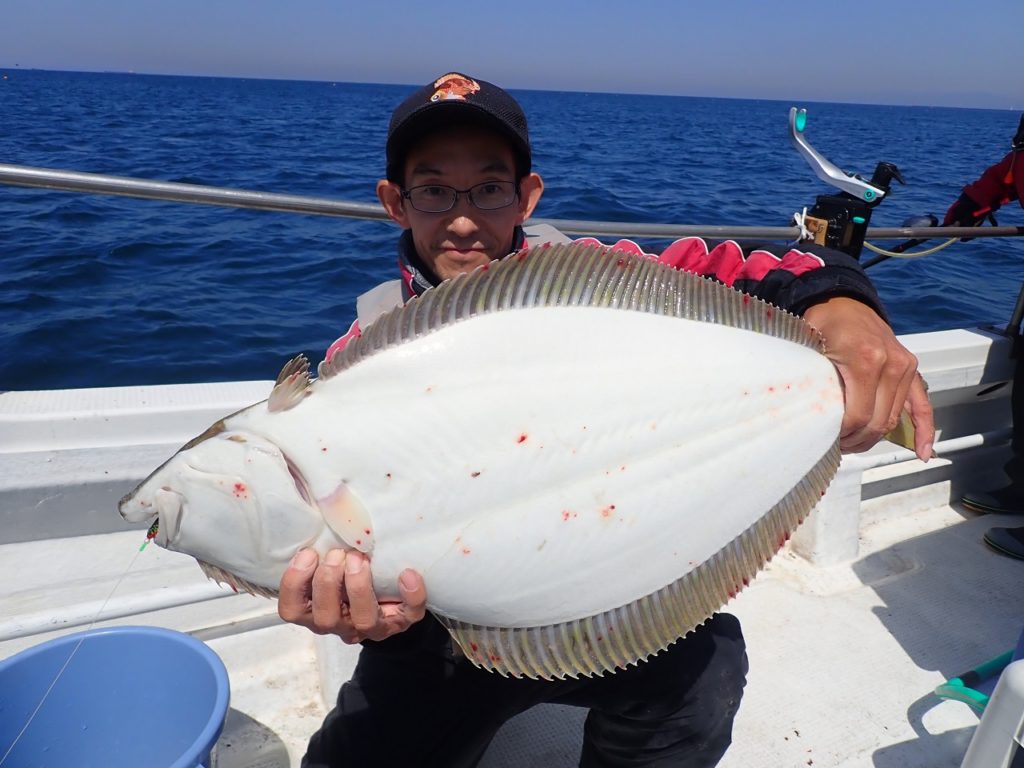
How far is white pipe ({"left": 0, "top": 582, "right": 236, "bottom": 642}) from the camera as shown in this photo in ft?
4.86

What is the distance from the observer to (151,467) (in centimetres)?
213

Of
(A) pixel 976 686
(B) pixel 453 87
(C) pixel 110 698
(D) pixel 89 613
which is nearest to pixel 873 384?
(B) pixel 453 87

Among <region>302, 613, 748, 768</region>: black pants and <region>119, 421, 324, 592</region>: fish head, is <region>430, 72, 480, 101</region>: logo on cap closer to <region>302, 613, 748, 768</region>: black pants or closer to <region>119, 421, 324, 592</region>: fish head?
<region>119, 421, 324, 592</region>: fish head

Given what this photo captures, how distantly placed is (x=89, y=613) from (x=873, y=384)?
151 centimetres

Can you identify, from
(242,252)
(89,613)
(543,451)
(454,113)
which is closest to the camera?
(543,451)

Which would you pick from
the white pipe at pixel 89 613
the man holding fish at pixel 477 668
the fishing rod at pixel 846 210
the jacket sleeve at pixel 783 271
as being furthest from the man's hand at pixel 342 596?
the fishing rod at pixel 846 210

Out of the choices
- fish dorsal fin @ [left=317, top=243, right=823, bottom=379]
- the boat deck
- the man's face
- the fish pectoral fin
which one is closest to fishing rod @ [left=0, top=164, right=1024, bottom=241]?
the man's face

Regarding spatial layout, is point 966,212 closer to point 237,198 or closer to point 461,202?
point 461,202

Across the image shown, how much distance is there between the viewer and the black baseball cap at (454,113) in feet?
4.51

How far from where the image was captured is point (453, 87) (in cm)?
140

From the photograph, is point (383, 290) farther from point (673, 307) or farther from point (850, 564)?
point (850, 564)

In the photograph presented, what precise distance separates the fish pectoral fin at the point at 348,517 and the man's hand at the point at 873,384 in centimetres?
74

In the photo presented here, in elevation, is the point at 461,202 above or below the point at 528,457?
above

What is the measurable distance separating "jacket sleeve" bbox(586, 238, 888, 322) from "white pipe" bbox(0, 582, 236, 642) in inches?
44.7
